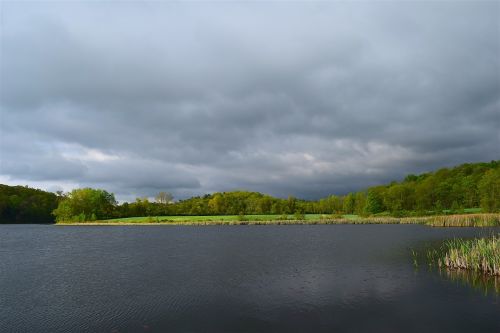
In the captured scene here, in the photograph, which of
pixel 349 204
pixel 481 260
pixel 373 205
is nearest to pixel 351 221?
pixel 373 205

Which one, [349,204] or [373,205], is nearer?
[373,205]

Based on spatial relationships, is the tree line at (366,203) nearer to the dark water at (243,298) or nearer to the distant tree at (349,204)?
the distant tree at (349,204)

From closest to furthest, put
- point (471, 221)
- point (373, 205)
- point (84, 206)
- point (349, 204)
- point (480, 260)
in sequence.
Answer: point (480, 260)
point (471, 221)
point (373, 205)
point (84, 206)
point (349, 204)

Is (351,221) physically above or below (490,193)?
below

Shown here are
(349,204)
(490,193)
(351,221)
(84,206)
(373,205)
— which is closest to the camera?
(351,221)

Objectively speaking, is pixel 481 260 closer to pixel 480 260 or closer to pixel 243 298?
pixel 480 260

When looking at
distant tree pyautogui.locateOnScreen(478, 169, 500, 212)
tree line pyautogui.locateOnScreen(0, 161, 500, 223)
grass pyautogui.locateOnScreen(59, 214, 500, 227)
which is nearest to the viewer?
grass pyautogui.locateOnScreen(59, 214, 500, 227)

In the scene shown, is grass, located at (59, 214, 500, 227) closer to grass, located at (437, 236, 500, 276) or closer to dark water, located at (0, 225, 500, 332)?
dark water, located at (0, 225, 500, 332)

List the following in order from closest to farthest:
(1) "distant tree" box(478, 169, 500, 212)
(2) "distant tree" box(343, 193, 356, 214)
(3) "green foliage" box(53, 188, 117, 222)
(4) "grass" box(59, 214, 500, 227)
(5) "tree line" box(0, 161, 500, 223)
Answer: (4) "grass" box(59, 214, 500, 227)
(1) "distant tree" box(478, 169, 500, 212)
(5) "tree line" box(0, 161, 500, 223)
(3) "green foliage" box(53, 188, 117, 222)
(2) "distant tree" box(343, 193, 356, 214)

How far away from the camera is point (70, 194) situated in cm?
16600

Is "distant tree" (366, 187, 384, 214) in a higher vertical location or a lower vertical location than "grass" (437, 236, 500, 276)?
higher

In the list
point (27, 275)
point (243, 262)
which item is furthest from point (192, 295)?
point (27, 275)

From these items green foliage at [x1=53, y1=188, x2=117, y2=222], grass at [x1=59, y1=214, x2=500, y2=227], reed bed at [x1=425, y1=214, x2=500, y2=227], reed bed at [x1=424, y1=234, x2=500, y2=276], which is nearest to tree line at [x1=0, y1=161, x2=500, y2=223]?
green foliage at [x1=53, y1=188, x2=117, y2=222]

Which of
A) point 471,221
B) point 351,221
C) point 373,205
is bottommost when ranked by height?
point 351,221
